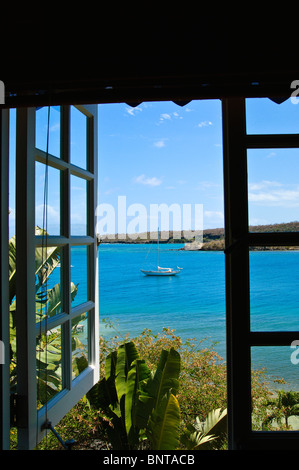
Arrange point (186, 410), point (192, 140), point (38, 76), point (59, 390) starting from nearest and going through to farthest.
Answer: point (38, 76) → point (59, 390) → point (186, 410) → point (192, 140)

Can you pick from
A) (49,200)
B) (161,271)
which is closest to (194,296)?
(161,271)

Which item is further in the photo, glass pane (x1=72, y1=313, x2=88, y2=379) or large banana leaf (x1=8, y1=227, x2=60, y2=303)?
glass pane (x1=72, y1=313, x2=88, y2=379)

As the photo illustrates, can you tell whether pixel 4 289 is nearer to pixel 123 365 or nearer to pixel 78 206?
pixel 78 206

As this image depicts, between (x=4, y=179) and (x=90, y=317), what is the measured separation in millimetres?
827

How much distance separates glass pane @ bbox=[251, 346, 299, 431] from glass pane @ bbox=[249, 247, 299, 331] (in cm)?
8

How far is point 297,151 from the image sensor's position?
1.16 meters

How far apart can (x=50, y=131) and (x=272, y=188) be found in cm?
86

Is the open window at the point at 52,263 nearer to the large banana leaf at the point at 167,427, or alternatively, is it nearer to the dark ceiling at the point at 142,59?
the dark ceiling at the point at 142,59

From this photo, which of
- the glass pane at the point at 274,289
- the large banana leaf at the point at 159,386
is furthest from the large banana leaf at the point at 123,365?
the glass pane at the point at 274,289

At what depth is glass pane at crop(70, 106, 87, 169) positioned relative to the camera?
4.96 ft

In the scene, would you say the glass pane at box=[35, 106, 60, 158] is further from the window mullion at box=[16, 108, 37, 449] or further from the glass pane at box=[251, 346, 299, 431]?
the glass pane at box=[251, 346, 299, 431]

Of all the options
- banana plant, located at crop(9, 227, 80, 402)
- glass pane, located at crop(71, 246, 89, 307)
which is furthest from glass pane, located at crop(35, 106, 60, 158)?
glass pane, located at crop(71, 246, 89, 307)
